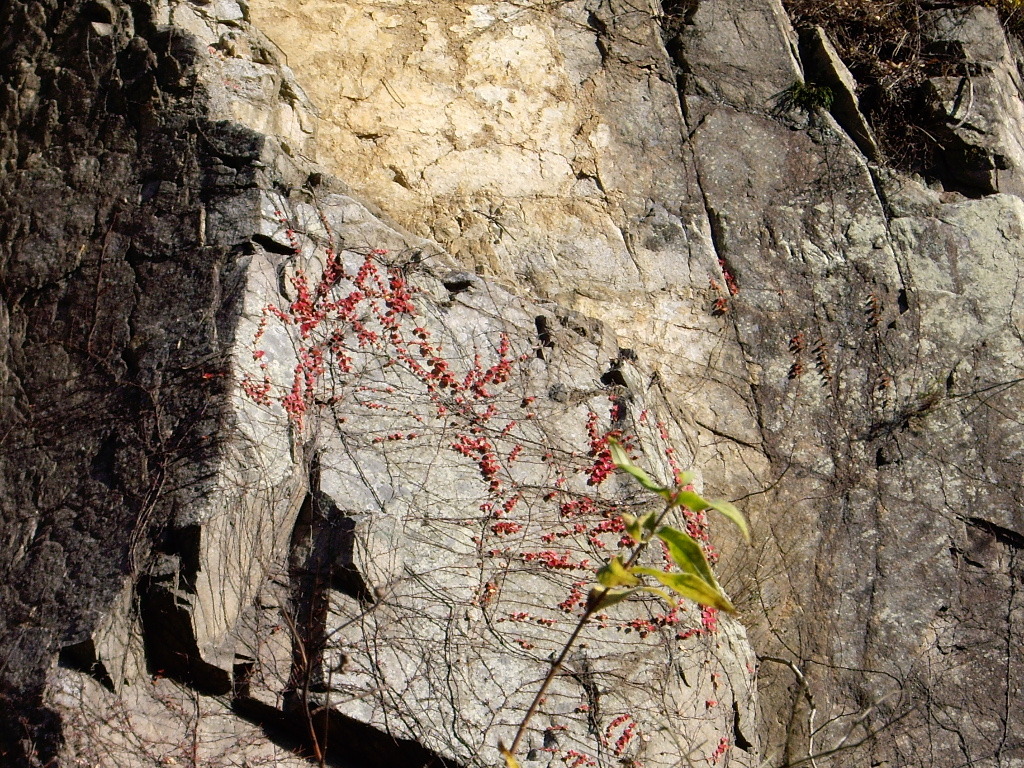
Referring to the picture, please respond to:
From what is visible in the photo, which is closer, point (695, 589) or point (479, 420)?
point (695, 589)

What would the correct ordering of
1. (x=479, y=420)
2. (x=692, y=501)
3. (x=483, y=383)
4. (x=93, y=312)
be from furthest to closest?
(x=483, y=383) < (x=479, y=420) < (x=93, y=312) < (x=692, y=501)

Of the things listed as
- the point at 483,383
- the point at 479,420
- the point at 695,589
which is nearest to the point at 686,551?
the point at 695,589

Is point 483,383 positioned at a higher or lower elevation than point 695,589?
higher

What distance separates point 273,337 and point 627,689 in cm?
173

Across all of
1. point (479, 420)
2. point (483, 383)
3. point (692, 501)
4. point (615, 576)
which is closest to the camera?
point (692, 501)

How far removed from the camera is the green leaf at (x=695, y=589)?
180 centimetres

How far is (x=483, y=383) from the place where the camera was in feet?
14.1

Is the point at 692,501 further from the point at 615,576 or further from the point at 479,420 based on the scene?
the point at 479,420

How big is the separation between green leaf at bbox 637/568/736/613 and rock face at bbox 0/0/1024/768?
4.57 feet

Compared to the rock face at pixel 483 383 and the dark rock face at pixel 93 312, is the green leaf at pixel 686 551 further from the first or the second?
the dark rock face at pixel 93 312

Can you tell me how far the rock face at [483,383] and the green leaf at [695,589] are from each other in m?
1.39

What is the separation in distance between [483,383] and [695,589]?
2505mm

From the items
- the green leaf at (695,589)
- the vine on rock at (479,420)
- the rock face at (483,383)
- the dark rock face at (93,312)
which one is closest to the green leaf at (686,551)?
the green leaf at (695,589)

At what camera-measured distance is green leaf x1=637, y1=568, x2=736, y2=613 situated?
1804 millimetres
